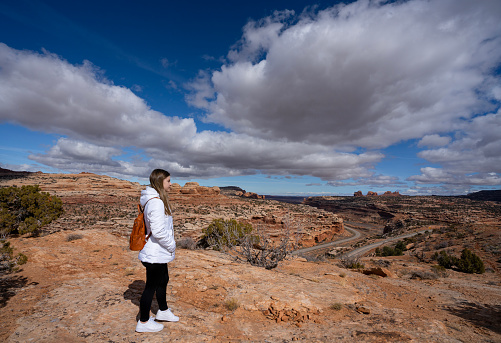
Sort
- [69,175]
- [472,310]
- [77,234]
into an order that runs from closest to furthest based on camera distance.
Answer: [472,310]
[77,234]
[69,175]

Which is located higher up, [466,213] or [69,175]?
[69,175]

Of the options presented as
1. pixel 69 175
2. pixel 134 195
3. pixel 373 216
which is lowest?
pixel 373 216

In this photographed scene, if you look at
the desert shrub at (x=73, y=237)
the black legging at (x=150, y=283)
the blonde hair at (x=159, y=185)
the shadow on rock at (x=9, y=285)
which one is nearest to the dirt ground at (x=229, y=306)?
the shadow on rock at (x=9, y=285)

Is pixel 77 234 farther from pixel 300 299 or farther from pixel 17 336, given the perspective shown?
pixel 300 299

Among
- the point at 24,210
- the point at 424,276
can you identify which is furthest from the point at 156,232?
the point at 24,210

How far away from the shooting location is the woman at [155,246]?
3.14m

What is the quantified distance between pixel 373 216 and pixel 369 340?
10492 centimetres

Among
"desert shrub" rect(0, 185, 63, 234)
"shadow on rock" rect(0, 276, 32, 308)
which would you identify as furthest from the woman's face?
"desert shrub" rect(0, 185, 63, 234)

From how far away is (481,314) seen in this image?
5348 mm

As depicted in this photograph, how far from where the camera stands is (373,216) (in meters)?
93.6

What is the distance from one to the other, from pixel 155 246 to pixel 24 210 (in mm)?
14706

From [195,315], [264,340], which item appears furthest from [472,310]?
[195,315]

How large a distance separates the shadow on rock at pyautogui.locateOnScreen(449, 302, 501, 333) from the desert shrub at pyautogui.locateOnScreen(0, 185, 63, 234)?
1819cm

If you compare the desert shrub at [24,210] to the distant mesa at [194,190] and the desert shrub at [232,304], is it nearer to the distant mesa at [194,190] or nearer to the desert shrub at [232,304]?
the desert shrub at [232,304]
